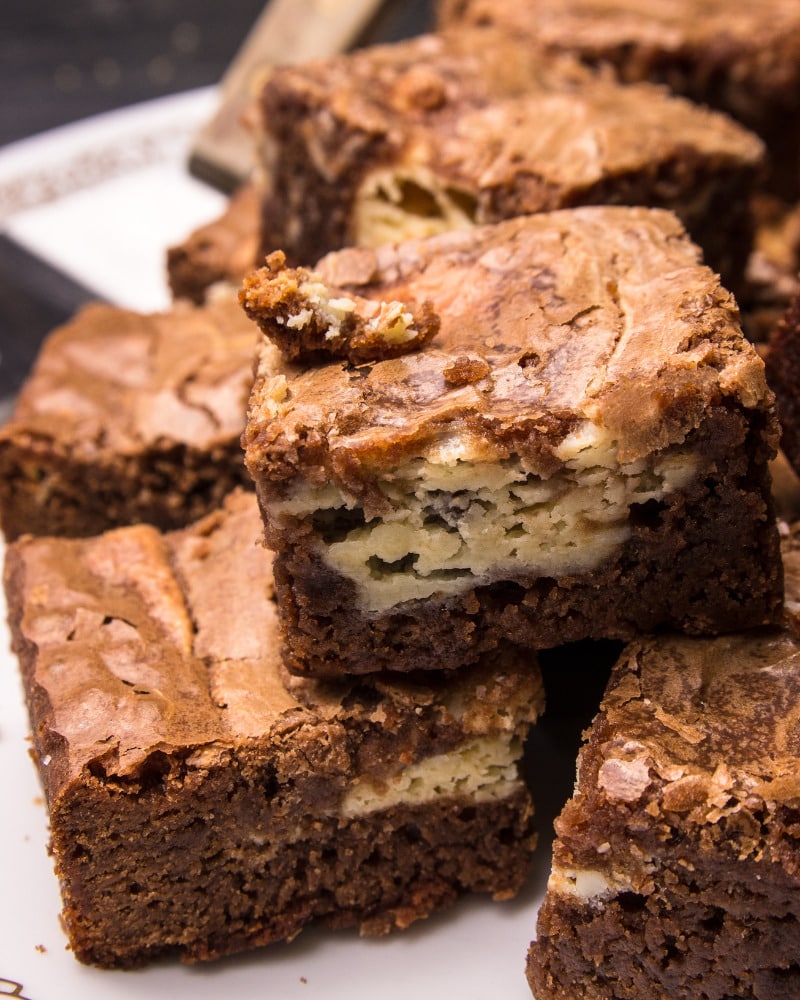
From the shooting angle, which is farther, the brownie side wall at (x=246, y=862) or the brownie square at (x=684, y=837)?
the brownie side wall at (x=246, y=862)

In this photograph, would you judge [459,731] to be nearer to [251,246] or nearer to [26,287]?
[251,246]

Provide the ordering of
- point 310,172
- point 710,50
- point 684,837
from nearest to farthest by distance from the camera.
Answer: point 684,837
point 310,172
point 710,50

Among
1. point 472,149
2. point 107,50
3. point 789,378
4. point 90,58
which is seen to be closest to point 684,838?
point 789,378

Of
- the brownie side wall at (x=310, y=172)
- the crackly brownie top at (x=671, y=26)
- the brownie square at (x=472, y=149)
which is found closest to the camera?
the brownie square at (x=472, y=149)

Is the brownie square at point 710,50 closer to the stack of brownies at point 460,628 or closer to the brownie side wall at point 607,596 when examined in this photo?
the stack of brownies at point 460,628

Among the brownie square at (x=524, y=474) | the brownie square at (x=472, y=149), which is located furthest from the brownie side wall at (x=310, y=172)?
the brownie square at (x=524, y=474)

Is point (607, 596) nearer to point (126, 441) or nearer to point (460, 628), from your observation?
point (460, 628)

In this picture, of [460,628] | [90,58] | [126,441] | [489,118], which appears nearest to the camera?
[460,628]
